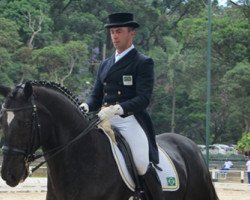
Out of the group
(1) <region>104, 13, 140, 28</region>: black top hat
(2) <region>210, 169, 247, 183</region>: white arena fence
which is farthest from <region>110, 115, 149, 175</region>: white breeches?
(2) <region>210, 169, 247, 183</region>: white arena fence

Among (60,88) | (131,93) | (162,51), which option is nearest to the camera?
(60,88)

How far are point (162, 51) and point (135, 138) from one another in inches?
2035

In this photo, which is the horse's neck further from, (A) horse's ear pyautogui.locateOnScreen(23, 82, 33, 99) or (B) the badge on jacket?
(B) the badge on jacket

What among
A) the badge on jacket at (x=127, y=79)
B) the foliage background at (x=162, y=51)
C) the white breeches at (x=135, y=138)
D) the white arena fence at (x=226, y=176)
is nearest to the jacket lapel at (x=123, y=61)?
the badge on jacket at (x=127, y=79)

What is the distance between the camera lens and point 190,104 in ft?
194

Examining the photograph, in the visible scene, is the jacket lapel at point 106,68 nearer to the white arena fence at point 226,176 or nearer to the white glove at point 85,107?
the white glove at point 85,107

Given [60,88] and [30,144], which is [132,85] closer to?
[60,88]

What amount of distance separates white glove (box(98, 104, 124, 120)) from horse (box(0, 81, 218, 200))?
0.58ft

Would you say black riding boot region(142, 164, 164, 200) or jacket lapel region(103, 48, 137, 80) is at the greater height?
jacket lapel region(103, 48, 137, 80)

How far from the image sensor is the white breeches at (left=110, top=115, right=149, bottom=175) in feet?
22.2

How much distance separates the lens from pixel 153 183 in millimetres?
6938

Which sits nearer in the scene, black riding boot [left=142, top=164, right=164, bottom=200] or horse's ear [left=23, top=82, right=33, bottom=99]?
horse's ear [left=23, top=82, right=33, bottom=99]

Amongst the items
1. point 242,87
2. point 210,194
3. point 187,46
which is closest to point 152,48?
point 187,46

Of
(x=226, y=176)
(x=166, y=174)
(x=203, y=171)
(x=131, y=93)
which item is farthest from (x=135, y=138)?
(x=226, y=176)
